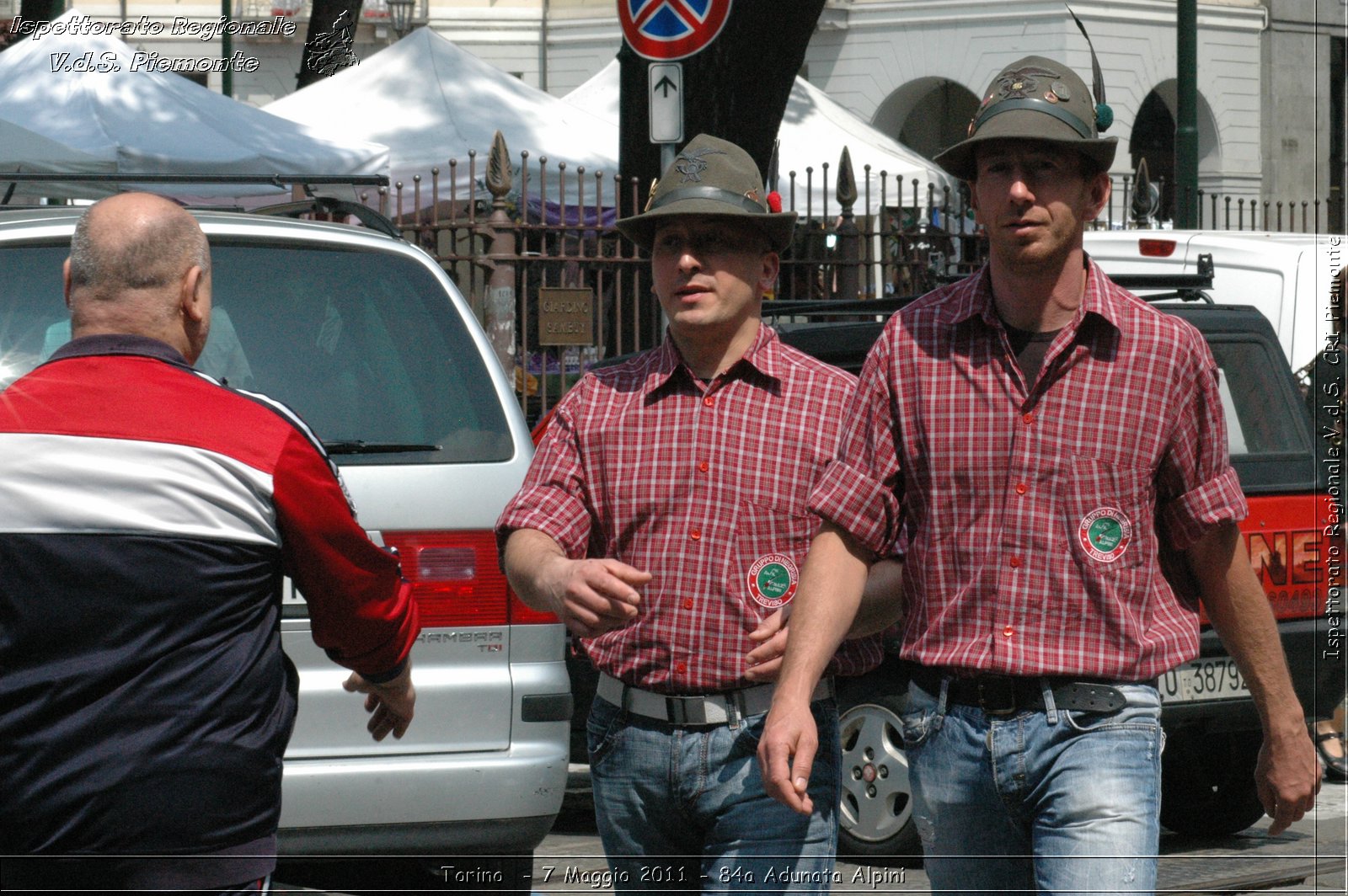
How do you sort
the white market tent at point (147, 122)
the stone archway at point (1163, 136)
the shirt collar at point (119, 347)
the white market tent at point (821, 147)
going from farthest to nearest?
1. the stone archway at point (1163, 136)
2. the white market tent at point (821, 147)
3. the white market tent at point (147, 122)
4. the shirt collar at point (119, 347)

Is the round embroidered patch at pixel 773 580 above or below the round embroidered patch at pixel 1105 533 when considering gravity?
below

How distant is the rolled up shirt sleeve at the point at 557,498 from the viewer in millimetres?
3340

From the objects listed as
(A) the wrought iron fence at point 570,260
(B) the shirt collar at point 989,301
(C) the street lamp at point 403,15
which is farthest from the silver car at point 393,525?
(C) the street lamp at point 403,15

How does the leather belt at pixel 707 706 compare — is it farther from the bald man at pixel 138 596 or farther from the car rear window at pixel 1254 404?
the car rear window at pixel 1254 404

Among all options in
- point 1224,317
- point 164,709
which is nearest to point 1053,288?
point 164,709

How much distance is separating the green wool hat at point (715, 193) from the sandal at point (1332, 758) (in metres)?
3.81

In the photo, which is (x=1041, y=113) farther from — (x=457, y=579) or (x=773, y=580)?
(x=457, y=579)

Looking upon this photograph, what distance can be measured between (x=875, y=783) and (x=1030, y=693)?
3.09 m

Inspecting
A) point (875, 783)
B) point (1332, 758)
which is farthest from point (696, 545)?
point (1332, 758)

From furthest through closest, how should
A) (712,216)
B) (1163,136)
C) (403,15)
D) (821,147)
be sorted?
(403,15) → (1163,136) → (821,147) → (712,216)

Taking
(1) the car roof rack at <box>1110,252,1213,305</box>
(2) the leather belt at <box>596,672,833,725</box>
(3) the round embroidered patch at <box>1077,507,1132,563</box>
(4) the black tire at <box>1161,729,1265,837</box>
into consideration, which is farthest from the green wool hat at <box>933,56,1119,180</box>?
(4) the black tire at <box>1161,729,1265,837</box>

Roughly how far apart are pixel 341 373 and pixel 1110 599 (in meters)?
2.29

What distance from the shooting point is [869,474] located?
3.18 m

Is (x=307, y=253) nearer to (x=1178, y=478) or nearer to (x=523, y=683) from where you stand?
(x=523, y=683)
